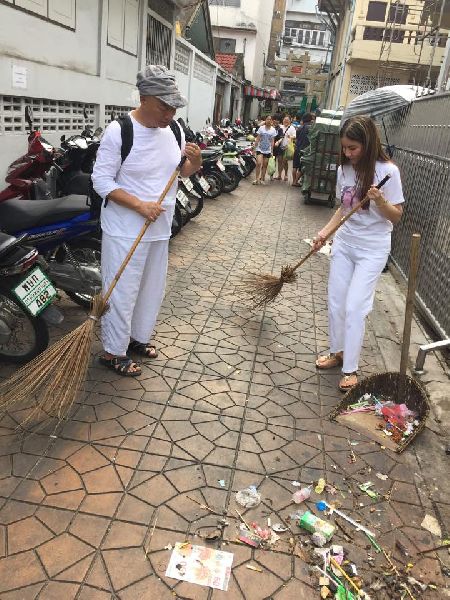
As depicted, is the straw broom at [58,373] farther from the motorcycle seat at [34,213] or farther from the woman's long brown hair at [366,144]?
the woman's long brown hair at [366,144]

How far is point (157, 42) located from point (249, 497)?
10.7 m

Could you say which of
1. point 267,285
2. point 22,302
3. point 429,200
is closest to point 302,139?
point 429,200

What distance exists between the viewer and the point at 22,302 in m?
3.13

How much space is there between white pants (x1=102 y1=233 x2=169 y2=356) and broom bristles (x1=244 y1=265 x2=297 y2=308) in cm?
145

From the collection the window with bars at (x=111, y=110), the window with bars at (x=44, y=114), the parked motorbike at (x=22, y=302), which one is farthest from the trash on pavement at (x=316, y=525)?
the window with bars at (x=111, y=110)

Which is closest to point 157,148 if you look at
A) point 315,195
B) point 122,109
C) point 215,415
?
point 215,415

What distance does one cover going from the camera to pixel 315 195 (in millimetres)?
11383

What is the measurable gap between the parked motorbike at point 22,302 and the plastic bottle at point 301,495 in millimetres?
1905

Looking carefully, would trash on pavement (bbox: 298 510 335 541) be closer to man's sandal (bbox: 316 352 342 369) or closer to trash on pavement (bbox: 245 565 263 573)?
trash on pavement (bbox: 245 565 263 573)

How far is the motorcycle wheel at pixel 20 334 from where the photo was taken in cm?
335

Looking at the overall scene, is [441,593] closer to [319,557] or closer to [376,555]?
[376,555]

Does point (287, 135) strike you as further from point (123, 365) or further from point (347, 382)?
point (123, 365)

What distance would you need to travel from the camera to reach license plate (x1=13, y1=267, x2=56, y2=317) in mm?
3127

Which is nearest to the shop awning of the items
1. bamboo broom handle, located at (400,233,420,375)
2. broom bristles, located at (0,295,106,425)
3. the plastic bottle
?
bamboo broom handle, located at (400,233,420,375)
